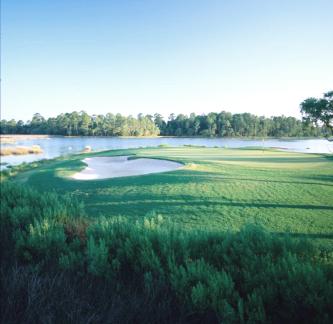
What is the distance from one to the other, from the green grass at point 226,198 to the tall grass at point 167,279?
143cm

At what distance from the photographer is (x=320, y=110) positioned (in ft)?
22.7

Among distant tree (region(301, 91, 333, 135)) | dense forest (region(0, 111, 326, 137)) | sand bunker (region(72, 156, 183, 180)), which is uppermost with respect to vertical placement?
dense forest (region(0, 111, 326, 137))

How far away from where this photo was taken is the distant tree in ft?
21.0

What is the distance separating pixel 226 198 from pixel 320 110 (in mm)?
3584

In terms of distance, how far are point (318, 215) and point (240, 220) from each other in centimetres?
179

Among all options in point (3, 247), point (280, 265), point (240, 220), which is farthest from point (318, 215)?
point (3, 247)

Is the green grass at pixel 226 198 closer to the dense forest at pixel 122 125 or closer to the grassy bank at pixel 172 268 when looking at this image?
the grassy bank at pixel 172 268

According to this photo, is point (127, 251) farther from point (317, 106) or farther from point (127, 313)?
point (317, 106)

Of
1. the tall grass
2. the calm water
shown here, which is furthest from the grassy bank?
Result: the calm water

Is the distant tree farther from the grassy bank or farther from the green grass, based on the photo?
the grassy bank

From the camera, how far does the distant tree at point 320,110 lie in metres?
6.41

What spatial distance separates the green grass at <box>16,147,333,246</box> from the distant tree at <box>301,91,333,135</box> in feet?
6.66

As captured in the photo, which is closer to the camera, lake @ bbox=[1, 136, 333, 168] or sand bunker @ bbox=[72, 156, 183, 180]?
lake @ bbox=[1, 136, 333, 168]

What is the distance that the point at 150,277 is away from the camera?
9.61 feet
